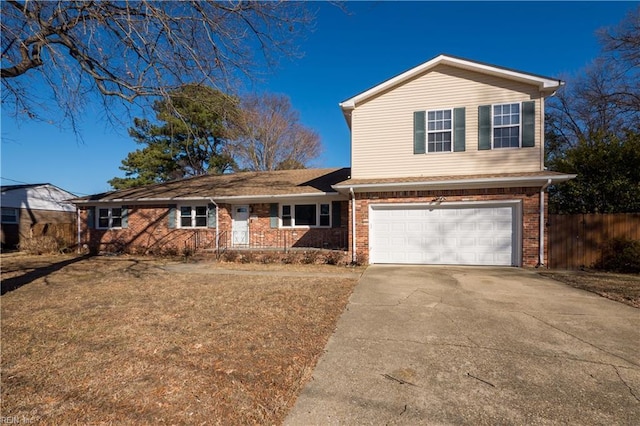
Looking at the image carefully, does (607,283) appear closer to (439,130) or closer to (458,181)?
(458,181)

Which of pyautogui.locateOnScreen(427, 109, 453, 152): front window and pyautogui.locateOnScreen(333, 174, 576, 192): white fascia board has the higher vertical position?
pyautogui.locateOnScreen(427, 109, 453, 152): front window

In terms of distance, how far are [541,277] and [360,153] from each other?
22.2 ft

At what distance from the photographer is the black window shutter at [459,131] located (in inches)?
404

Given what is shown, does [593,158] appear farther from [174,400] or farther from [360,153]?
[174,400]

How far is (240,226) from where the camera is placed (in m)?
14.7

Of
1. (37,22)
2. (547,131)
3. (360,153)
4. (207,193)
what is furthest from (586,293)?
(547,131)

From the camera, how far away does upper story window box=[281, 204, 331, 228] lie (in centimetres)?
1350

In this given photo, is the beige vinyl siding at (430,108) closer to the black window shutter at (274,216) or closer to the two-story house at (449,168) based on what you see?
the two-story house at (449,168)

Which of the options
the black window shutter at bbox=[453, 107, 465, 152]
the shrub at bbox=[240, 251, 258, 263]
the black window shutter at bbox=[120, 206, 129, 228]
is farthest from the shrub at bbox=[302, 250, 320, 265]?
the black window shutter at bbox=[120, 206, 129, 228]

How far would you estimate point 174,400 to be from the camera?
9.06 feet

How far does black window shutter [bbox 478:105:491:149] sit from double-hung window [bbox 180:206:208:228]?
12.3 m

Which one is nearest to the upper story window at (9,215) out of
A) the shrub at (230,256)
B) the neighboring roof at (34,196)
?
the neighboring roof at (34,196)

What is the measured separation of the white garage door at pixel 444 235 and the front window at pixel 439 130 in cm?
217

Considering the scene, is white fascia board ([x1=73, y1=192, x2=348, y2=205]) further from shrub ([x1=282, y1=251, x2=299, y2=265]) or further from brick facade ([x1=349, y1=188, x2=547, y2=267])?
shrub ([x1=282, y1=251, x2=299, y2=265])
